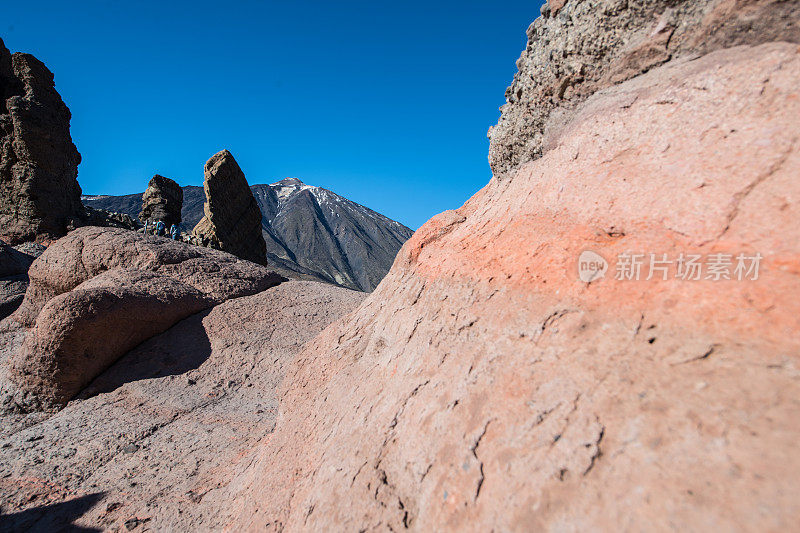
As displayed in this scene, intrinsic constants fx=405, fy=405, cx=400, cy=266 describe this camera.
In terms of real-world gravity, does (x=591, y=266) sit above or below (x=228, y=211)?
below

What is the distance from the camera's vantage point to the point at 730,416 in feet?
3.71

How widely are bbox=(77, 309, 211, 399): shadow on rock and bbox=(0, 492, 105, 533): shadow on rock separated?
1600mm

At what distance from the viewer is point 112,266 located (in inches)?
226

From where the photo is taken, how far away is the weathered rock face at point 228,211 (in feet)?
39.6

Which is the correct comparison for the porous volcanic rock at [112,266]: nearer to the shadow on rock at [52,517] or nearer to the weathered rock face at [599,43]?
the shadow on rock at [52,517]

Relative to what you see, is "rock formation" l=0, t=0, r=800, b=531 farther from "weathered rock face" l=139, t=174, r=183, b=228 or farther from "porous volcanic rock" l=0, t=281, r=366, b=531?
"weathered rock face" l=139, t=174, r=183, b=228

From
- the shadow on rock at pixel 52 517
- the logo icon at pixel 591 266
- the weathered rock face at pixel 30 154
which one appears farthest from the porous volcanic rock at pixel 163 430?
the weathered rock face at pixel 30 154

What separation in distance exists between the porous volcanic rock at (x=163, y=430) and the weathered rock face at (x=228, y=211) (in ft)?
24.0

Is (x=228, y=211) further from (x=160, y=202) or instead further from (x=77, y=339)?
(x=77, y=339)

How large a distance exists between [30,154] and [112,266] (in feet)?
24.6

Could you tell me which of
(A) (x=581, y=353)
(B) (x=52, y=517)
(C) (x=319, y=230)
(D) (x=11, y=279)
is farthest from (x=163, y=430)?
(C) (x=319, y=230)

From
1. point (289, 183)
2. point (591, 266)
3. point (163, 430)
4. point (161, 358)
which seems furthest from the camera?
point (289, 183)

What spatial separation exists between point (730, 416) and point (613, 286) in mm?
624

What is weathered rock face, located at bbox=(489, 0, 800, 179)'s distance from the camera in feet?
5.66
